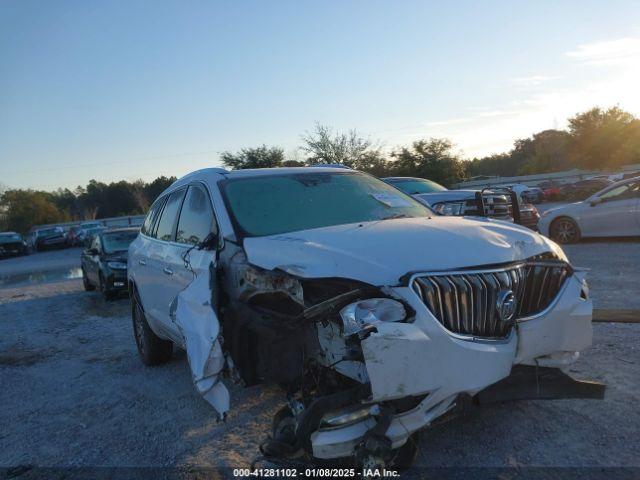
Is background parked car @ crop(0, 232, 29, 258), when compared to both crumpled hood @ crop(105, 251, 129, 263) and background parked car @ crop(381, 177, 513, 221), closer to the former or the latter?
crumpled hood @ crop(105, 251, 129, 263)

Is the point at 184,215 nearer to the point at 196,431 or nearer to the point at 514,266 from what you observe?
the point at 196,431

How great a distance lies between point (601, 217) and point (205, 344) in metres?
11.3

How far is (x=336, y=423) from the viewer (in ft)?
9.05

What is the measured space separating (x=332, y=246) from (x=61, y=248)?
40375mm

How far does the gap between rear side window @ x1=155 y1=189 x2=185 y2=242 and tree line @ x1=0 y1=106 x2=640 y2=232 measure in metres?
25.6

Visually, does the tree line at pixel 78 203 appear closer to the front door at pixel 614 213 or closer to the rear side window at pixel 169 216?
the front door at pixel 614 213

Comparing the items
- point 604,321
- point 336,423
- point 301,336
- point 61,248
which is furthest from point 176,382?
point 61,248

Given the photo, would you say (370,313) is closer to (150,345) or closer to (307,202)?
(307,202)

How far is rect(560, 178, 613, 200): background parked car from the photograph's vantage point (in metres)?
34.1

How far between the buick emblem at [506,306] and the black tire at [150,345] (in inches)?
150

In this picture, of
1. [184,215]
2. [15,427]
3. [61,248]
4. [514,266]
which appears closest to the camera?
[514,266]

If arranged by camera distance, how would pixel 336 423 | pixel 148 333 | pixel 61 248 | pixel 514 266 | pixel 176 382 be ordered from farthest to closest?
pixel 61 248, pixel 148 333, pixel 176 382, pixel 514 266, pixel 336 423

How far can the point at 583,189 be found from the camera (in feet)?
114

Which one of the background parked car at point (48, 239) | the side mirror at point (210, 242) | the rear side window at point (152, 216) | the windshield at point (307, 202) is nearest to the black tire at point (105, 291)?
the rear side window at point (152, 216)
